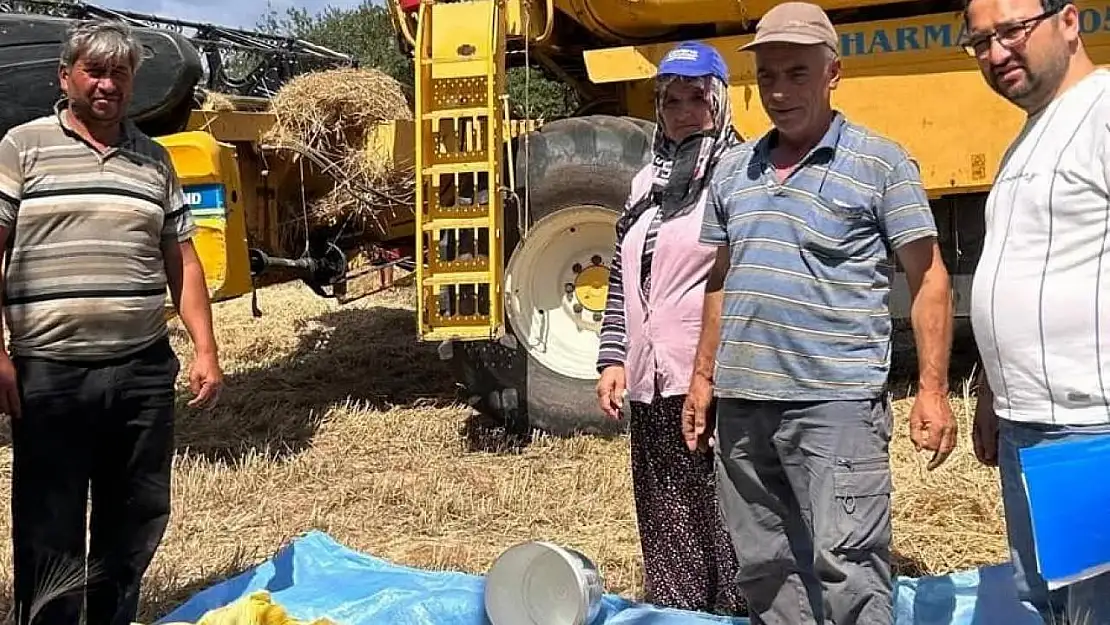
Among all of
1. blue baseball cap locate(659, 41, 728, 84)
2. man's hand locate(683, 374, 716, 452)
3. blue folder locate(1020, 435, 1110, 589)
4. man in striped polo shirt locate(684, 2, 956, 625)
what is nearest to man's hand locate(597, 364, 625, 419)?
man's hand locate(683, 374, 716, 452)

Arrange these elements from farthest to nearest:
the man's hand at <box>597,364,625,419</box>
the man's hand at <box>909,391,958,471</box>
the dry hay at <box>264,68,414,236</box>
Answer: the dry hay at <box>264,68,414,236</box>
the man's hand at <box>597,364,625,419</box>
the man's hand at <box>909,391,958,471</box>

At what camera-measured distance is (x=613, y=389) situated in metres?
3.27

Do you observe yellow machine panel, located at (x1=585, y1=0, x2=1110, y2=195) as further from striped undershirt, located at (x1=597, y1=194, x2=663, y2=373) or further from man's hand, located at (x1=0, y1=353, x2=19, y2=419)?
man's hand, located at (x1=0, y1=353, x2=19, y2=419)

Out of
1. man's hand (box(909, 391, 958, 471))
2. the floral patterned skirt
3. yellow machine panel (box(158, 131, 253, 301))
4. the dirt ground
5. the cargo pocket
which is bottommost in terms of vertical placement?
the dirt ground

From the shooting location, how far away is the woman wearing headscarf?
118 inches

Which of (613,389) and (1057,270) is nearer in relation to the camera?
(1057,270)

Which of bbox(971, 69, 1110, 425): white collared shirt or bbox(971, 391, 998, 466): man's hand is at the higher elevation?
bbox(971, 69, 1110, 425): white collared shirt

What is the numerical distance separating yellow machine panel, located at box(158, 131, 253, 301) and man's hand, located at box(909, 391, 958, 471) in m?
3.41

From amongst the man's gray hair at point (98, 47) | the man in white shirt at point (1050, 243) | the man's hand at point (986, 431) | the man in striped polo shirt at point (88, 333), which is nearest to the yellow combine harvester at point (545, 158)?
the man in striped polo shirt at point (88, 333)

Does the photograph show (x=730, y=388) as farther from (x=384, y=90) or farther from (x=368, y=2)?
(x=368, y=2)

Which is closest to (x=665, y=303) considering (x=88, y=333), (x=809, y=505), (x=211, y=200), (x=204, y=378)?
(x=809, y=505)

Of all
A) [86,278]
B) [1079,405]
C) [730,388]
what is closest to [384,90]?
[86,278]

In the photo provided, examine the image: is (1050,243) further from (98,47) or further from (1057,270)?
(98,47)

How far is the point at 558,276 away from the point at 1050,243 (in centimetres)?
340
